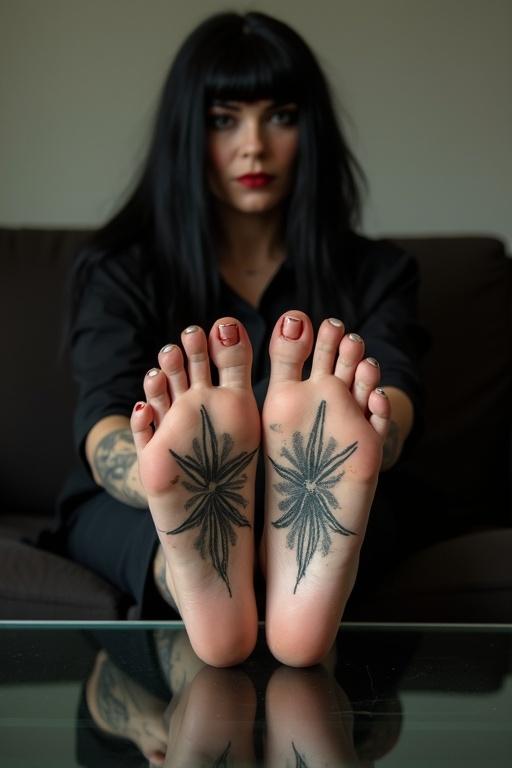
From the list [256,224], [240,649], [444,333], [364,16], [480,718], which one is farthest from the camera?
[364,16]

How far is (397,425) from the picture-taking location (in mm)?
1146

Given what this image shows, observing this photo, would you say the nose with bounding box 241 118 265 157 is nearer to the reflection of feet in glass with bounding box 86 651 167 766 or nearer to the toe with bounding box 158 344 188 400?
the toe with bounding box 158 344 188 400

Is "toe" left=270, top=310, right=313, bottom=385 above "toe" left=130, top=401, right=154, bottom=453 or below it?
above

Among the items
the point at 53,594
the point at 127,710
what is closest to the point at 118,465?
the point at 53,594

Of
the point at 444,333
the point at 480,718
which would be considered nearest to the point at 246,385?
the point at 480,718

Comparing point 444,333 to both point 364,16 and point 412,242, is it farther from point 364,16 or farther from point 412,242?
point 364,16

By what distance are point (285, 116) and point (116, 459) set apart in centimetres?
50

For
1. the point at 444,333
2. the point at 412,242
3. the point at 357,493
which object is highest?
the point at 357,493

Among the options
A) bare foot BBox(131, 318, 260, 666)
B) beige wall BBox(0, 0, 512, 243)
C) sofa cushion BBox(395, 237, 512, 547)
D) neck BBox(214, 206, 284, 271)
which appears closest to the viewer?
bare foot BBox(131, 318, 260, 666)

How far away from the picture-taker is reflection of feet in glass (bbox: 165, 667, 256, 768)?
63cm

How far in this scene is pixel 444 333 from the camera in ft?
5.33

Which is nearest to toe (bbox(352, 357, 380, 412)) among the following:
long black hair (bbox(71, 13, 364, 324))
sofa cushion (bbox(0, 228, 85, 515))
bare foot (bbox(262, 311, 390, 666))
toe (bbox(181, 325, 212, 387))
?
bare foot (bbox(262, 311, 390, 666))

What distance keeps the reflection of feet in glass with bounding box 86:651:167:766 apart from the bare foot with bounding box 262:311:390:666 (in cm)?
12

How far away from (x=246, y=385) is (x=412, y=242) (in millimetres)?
864
